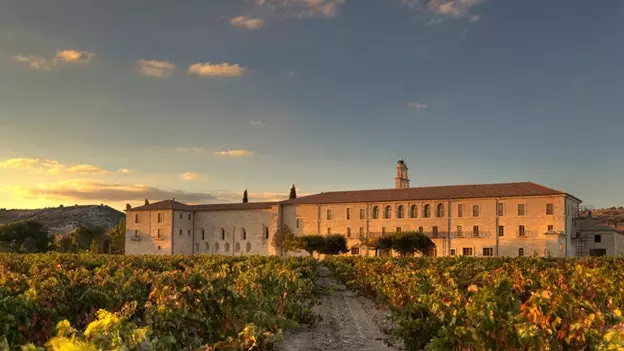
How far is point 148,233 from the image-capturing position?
8644 centimetres

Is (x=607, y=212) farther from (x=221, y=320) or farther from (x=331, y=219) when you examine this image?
(x=221, y=320)

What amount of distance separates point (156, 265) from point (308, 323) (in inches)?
717

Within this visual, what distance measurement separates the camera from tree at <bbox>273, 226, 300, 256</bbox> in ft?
247

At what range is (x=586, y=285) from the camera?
49.1 feet

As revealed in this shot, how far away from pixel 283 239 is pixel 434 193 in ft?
67.9

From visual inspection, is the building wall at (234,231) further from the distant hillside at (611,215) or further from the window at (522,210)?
the distant hillside at (611,215)

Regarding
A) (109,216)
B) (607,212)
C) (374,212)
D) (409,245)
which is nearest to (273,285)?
(409,245)

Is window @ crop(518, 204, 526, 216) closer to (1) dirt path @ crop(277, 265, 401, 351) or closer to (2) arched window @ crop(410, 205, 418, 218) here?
(2) arched window @ crop(410, 205, 418, 218)

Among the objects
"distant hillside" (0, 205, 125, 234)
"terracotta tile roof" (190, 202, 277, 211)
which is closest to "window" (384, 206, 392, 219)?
"terracotta tile roof" (190, 202, 277, 211)

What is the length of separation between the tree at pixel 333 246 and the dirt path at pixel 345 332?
49.4m

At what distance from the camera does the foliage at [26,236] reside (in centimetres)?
8812

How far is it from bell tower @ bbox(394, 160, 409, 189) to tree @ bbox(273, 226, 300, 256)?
60.6 ft

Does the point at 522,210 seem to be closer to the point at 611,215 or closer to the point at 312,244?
the point at 312,244

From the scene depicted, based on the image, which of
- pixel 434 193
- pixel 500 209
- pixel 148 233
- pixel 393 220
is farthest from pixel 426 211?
pixel 148 233
